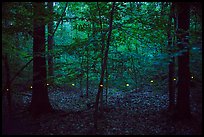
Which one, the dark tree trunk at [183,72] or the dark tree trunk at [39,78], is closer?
the dark tree trunk at [183,72]

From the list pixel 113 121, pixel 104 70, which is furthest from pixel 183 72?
pixel 113 121

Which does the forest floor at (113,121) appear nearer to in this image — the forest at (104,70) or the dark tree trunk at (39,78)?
the forest at (104,70)

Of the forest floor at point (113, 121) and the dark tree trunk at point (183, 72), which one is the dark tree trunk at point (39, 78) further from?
the dark tree trunk at point (183, 72)

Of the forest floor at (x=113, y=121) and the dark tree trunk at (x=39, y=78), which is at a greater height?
the dark tree trunk at (x=39, y=78)

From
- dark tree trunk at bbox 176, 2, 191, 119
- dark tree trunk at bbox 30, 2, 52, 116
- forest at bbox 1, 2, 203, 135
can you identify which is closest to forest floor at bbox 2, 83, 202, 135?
forest at bbox 1, 2, 203, 135

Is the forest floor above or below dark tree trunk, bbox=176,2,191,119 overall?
below

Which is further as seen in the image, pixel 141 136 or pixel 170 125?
pixel 170 125

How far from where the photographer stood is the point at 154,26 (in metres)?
11.2

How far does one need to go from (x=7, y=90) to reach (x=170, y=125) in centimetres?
780

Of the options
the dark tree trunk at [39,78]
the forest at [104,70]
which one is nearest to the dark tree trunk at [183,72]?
the forest at [104,70]

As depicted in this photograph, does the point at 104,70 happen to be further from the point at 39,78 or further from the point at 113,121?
the point at 39,78

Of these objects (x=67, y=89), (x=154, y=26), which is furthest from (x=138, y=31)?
(x=67, y=89)

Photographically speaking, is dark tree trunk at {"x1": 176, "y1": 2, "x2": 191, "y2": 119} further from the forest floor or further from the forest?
the forest floor

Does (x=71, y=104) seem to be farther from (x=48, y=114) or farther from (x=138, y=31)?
(x=138, y=31)
